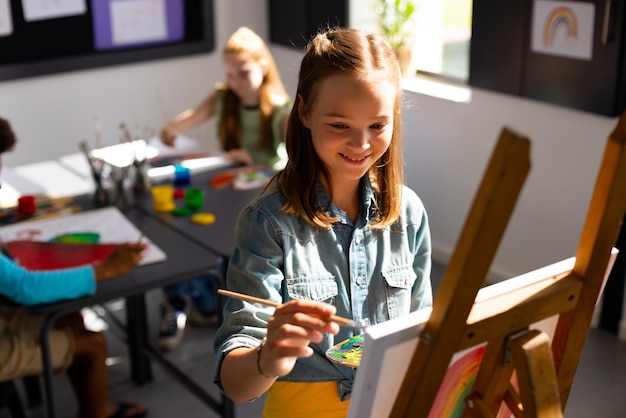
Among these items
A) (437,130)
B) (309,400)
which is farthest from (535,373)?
(437,130)

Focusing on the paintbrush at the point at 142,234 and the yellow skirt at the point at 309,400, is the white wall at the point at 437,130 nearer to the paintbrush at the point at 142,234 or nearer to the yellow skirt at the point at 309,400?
the paintbrush at the point at 142,234

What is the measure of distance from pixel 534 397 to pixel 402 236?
0.43 m

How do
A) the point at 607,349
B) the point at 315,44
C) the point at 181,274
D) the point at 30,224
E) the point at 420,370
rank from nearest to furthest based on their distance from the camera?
the point at 420,370 → the point at 315,44 → the point at 181,274 → the point at 30,224 → the point at 607,349

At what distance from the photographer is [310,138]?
1521 mm

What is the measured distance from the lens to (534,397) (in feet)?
4.07

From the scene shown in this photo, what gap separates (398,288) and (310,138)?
31 centimetres

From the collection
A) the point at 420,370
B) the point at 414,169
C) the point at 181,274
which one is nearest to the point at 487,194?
the point at 420,370

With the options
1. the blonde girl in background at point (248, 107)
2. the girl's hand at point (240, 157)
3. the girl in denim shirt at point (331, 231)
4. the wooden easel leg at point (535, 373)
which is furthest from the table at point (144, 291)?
the wooden easel leg at point (535, 373)

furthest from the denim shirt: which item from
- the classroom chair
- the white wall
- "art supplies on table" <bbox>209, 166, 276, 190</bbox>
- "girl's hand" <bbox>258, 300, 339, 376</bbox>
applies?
the white wall

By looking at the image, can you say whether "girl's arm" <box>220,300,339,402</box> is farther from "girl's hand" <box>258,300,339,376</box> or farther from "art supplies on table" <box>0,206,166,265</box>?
"art supplies on table" <box>0,206,166,265</box>

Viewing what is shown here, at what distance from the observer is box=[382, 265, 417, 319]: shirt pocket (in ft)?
5.06

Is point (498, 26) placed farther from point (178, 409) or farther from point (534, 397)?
point (534, 397)

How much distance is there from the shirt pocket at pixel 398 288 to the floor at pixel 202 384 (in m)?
1.67

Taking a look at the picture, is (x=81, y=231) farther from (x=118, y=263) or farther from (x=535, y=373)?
(x=535, y=373)
